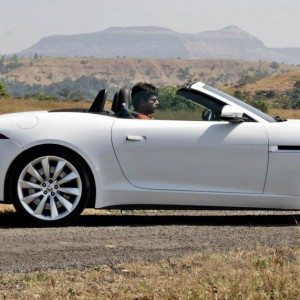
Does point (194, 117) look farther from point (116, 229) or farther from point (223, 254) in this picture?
point (223, 254)

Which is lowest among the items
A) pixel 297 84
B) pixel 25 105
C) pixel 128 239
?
pixel 297 84

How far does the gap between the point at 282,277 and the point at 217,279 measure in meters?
0.41

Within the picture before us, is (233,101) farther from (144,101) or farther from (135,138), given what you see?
(135,138)

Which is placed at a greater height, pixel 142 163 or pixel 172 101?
pixel 172 101

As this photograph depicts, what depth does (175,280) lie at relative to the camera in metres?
5.70

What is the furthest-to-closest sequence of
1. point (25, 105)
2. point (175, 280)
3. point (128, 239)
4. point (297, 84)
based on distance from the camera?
point (297, 84)
point (25, 105)
point (128, 239)
point (175, 280)

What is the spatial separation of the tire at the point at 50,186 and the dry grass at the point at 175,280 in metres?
1.89

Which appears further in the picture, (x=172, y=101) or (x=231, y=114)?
(x=172, y=101)

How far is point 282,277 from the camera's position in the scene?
5.65 metres

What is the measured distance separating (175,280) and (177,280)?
0.5 inches

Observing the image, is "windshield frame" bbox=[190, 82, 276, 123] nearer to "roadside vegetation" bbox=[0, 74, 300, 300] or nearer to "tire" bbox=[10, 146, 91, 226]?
"tire" bbox=[10, 146, 91, 226]

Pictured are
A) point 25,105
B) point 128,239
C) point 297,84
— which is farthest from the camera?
point 297,84

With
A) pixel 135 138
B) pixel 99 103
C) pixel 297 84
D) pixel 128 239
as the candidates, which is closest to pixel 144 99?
pixel 99 103

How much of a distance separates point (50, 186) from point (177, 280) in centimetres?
272
